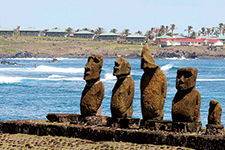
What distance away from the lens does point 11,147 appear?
13.8 meters

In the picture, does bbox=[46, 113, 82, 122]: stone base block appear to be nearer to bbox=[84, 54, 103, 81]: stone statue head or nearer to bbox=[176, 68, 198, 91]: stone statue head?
bbox=[84, 54, 103, 81]: stone statue head

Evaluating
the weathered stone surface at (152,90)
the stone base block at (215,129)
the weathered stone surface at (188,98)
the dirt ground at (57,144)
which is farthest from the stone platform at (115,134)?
the weathered stone surface at (152,90)

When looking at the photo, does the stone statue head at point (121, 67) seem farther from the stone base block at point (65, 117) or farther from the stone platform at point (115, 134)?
the stone base block at point (65, 117)

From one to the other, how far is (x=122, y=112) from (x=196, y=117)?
255 cm

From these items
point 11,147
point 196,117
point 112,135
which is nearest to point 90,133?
point 112,135

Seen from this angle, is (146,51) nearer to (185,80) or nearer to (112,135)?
(185,80)

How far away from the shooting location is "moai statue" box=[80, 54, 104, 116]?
15211 millimetres

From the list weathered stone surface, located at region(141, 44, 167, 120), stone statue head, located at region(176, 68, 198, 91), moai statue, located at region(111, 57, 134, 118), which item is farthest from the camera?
moai statue, located at region(111, 57, 134, 118)

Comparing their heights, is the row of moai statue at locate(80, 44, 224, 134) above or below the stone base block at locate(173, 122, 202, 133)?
above

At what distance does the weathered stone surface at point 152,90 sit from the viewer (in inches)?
560

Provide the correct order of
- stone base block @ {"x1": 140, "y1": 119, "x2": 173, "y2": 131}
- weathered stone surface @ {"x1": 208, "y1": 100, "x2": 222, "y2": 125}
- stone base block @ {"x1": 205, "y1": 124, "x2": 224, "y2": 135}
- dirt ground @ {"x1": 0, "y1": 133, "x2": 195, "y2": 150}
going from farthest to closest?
1. stone base block @ {"x1": 140, "y1": 119, "x2": 173, "y2": 131}
2. weathered stone surface @ {"x1": 208, "y1": 100, "x2": 222, "y2": 125}
3. dirt ground @ {"x1": 0, "y1": 133, "x2": 195, "y2": 150}
4. stone base block @ {"x1": 205, "y1": 124, "x2": 224, "y2": 135}

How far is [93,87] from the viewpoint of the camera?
15.3 m

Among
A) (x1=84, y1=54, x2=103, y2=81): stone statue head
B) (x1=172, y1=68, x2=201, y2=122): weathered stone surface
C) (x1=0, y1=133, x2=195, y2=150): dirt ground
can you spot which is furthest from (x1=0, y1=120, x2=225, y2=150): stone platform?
(x1=84, y1=54, x2=103, y2=81): stone statue head

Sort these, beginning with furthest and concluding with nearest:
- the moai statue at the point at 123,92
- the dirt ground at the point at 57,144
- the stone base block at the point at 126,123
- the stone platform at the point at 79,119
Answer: the stone platform at the point at 79,119
the moai statue at the point at 123,92
the stone base block at the point at 126,123
the dirt ground at the point at 57,144
